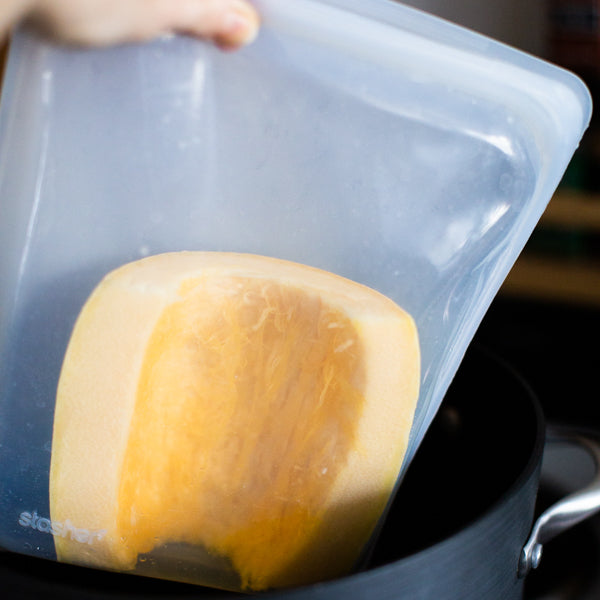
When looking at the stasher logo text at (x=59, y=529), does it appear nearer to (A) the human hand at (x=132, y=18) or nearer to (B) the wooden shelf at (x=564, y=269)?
(A) the human hand at (x=132, y=18)

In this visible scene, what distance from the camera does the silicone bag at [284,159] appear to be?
0.97 feet

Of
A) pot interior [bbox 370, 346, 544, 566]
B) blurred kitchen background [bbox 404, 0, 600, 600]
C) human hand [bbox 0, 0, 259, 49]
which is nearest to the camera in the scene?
human hand [bbox 0, 0, 259, 49]

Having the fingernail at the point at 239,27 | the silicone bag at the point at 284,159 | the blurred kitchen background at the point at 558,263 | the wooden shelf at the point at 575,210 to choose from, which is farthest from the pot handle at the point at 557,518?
A: the wooden shelf at the point at 575,210

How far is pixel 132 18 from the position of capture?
27cm

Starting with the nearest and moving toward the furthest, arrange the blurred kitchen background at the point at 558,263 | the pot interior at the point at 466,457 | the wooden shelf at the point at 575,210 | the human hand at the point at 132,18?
A: the human hand at the point at 132,18 → the pot interior at the point at 466,457 → the blurred kitchen background at the point at 558,263 → the wooden shelf at the point at 575,210

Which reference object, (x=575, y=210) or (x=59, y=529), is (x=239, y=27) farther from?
(x=575, y=210)

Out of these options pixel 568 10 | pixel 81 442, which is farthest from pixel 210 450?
pixel 568 10

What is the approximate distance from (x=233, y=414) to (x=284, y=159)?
0.38 ft

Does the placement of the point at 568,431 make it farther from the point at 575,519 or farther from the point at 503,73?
the point at 503,73

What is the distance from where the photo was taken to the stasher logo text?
13.8 inches

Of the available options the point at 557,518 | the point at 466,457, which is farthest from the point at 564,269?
the point at 557,518

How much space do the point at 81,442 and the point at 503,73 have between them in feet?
0.75

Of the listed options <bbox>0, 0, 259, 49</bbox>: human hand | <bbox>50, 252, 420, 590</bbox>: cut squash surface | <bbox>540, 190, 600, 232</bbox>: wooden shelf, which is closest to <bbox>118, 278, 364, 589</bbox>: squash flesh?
<bbox>50, 252, 420, 590</bbox>: cut squash surface

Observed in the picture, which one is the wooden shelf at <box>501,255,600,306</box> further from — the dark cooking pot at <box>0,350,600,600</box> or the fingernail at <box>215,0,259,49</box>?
the fingernail at <box>215,0,259,49</box>
